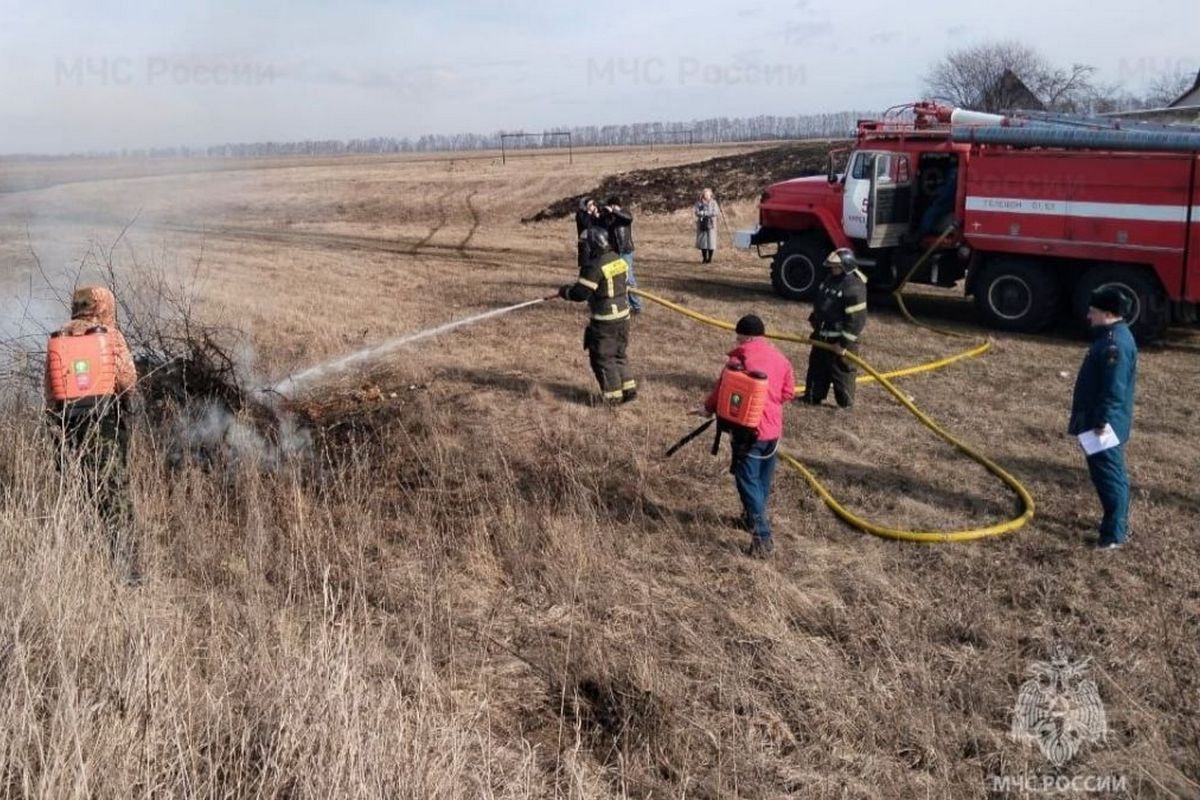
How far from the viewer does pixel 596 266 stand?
328 inches

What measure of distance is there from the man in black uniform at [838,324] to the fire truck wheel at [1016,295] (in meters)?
4.12

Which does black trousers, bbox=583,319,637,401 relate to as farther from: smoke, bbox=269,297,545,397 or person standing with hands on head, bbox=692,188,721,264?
person standing with hands on head, bbox=692,188,721,264

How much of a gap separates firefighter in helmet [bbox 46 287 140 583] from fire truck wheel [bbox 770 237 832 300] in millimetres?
10073

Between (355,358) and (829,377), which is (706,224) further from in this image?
(829,377)

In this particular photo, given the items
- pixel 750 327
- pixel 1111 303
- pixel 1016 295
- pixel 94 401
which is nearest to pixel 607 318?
pixel 750 327

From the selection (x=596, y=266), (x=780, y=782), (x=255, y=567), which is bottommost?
(x=780, y=782)

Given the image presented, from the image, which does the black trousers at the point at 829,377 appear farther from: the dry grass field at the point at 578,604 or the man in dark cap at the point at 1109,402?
the man in dark cap at the point at 1109,402

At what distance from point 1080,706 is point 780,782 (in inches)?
55.5

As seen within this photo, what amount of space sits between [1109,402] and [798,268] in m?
8.61

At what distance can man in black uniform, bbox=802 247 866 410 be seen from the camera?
8.24m

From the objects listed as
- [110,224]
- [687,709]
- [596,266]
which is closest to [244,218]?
[110,224]

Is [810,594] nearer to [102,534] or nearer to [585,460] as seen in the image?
[585,460]

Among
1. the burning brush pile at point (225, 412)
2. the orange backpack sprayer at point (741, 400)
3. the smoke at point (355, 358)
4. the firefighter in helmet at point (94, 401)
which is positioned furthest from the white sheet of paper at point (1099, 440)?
the firefighter in helmet at point (94, 401)

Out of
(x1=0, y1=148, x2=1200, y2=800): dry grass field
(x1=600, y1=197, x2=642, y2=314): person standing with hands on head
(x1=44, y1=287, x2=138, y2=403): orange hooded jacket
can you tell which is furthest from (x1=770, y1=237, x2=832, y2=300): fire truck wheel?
(x1=44, y1=287, x2=138, y2=403): orange hooded jacket
